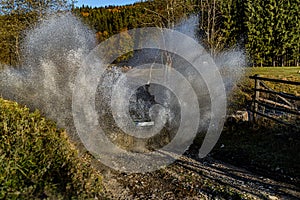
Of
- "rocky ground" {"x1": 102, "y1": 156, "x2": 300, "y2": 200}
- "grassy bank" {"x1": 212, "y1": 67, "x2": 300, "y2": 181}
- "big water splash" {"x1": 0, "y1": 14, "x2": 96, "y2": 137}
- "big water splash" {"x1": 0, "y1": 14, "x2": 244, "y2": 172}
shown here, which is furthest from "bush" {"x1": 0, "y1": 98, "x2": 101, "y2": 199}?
"grassy bank" {"x1": 212, "y1": 67, "x2": 300, "y2": 181}

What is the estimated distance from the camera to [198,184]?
5.12m

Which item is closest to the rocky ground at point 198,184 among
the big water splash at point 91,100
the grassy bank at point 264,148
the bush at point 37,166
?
the grassy bank at point 264,148

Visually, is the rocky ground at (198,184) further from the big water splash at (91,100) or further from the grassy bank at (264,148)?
the big water splash at (91,100)

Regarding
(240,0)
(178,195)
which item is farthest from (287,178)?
(240,0)

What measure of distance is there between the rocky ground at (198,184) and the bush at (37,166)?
156 cm

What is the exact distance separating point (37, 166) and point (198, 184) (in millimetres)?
3124

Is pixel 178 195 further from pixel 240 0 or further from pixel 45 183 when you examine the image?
pixel 240 0

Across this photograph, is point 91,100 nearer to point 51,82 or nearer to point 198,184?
point 51,82

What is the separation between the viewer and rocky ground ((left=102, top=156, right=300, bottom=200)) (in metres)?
4.73

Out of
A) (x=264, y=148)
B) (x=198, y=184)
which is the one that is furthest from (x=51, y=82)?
(x=264, y=148)

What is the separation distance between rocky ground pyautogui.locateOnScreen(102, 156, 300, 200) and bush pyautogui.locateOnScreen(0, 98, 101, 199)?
1563 mm

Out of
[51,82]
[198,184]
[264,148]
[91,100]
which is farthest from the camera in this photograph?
[91,100]

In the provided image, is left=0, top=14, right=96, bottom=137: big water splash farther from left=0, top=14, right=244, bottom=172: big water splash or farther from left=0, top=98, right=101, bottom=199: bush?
left=0, top=98, right=101, bottom=199: bush

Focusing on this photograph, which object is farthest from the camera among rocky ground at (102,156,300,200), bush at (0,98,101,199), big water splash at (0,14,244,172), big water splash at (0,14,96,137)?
big water splash at (0,14,244,172)
